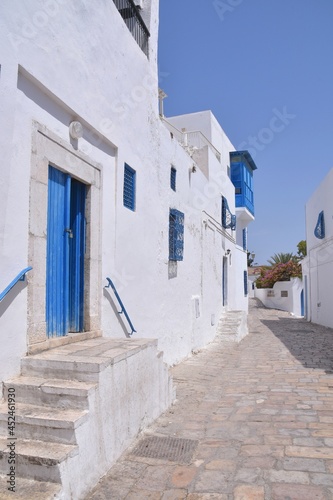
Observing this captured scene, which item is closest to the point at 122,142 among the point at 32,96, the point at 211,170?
the point at 32,96

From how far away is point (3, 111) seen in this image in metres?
3.67

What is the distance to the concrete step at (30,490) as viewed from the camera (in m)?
2.73

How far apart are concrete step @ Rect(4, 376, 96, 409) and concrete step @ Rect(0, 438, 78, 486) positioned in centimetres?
37

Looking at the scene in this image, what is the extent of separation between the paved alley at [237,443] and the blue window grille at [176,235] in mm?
2425

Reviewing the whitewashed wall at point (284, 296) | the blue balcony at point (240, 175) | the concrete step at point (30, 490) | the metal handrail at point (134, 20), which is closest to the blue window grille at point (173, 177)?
the metal handrail at point (134, 20)

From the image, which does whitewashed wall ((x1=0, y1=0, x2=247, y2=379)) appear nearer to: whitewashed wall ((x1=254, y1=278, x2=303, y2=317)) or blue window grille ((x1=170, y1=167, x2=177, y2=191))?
blue window grille ((x1=170, y1=167, x2=177, y2=191))

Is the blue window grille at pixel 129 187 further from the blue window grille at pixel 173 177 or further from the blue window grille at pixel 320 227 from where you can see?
the blue window grille at pixel 320 227

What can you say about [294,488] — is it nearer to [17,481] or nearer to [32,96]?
[17,481]

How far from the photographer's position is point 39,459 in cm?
291

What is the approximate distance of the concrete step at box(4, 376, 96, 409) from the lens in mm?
3371

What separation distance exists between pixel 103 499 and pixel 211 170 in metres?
10.9

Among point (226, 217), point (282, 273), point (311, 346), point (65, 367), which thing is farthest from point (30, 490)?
point (282, 273)

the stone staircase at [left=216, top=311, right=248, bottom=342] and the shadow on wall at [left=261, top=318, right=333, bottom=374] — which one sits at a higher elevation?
the stone staircase at [left=216, top=311, right=248, bottom=342]

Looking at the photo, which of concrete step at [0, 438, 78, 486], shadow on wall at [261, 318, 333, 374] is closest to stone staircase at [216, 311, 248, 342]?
shadow on wall at [261, 318, 333, 374]
